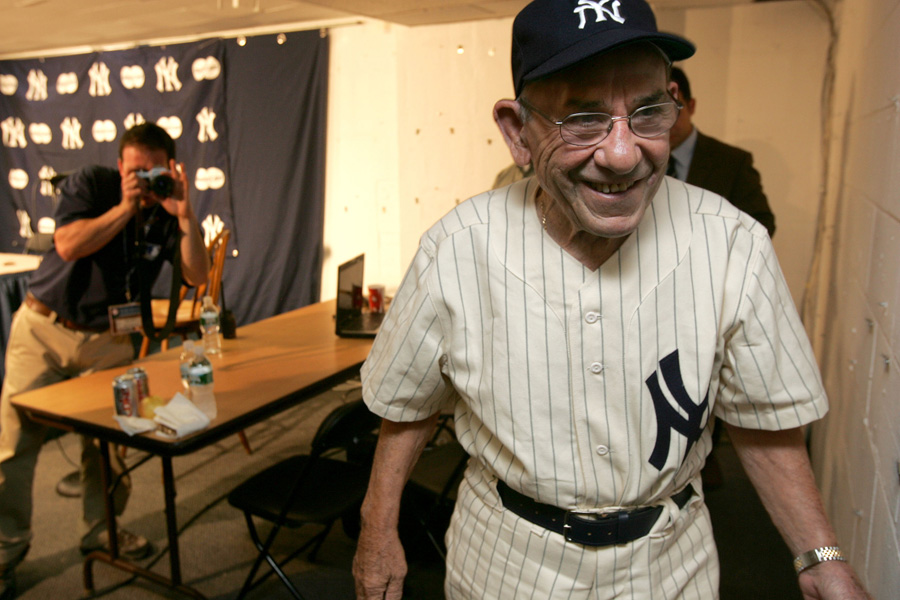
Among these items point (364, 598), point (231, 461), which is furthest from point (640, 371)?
point (231, 461)

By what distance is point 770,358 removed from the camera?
88cm

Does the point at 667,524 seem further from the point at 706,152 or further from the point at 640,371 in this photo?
the point at 706,152

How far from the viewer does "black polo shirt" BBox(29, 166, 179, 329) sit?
248 centimetres

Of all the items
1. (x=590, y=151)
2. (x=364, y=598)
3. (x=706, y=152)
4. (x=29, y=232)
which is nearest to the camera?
(x=590, y=151)

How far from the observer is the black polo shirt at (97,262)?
2.48 metres

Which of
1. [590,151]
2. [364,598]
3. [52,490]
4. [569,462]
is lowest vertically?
[52,490]

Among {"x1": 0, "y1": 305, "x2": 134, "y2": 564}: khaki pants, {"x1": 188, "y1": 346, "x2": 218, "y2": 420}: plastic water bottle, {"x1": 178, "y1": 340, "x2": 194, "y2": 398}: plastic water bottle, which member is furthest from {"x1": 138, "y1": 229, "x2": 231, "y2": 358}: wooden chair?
{"x1": 188, "y1": 346, "x2": 218, "y2": 420}: plastic water bottle

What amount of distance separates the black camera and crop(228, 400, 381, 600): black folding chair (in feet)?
3.55

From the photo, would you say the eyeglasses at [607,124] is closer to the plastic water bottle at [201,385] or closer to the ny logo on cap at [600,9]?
the ny logo on cap at [600,9]

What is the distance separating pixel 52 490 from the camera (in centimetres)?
319

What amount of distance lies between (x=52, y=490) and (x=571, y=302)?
10.4ft

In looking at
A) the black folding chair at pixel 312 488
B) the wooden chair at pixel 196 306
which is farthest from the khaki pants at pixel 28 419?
the wooden chair at pixel 196 306

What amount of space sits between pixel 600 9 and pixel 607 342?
0.41 m

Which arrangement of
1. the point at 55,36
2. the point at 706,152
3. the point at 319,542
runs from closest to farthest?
the point at 319,542 → the point at 706,152 → the point at 55,36
